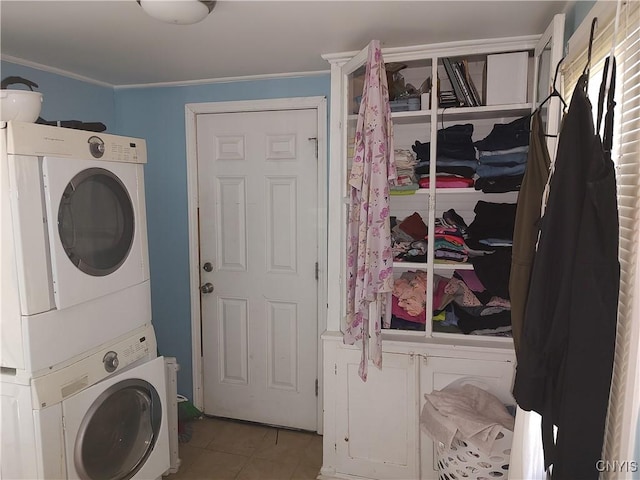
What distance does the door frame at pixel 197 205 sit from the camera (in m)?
2.59

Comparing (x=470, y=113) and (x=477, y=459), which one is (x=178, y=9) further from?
(x=477, y=459)

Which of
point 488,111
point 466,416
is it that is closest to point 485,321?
point 466,416

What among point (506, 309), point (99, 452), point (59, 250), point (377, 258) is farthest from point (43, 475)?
point (506, 309)

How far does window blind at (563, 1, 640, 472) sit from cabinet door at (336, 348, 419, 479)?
1103mm

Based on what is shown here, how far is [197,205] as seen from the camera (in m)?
2.84

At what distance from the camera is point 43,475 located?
161cm

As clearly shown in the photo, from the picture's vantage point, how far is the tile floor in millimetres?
2416

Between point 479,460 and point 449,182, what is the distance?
1200mm

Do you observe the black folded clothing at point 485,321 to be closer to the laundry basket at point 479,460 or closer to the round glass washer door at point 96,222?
the laundry basket at point 479,460

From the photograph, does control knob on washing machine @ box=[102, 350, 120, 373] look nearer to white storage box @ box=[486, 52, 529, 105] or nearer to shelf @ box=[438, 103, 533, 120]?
shelf @ box=[438, 103, 533, 120]

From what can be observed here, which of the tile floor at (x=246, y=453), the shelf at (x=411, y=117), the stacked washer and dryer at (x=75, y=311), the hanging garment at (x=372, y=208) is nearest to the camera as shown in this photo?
the stacked washer and dryer at (x=75, y=311)

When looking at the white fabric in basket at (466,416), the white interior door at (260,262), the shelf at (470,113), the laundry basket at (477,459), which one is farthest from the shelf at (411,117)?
the laundry basket at (477,459)

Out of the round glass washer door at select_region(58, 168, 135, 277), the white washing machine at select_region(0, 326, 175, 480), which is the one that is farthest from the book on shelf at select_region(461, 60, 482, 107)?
the white washing machine at select_region(0, 326, 175, 480)

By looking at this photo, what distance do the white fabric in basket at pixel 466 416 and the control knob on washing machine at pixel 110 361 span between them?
1354mm
